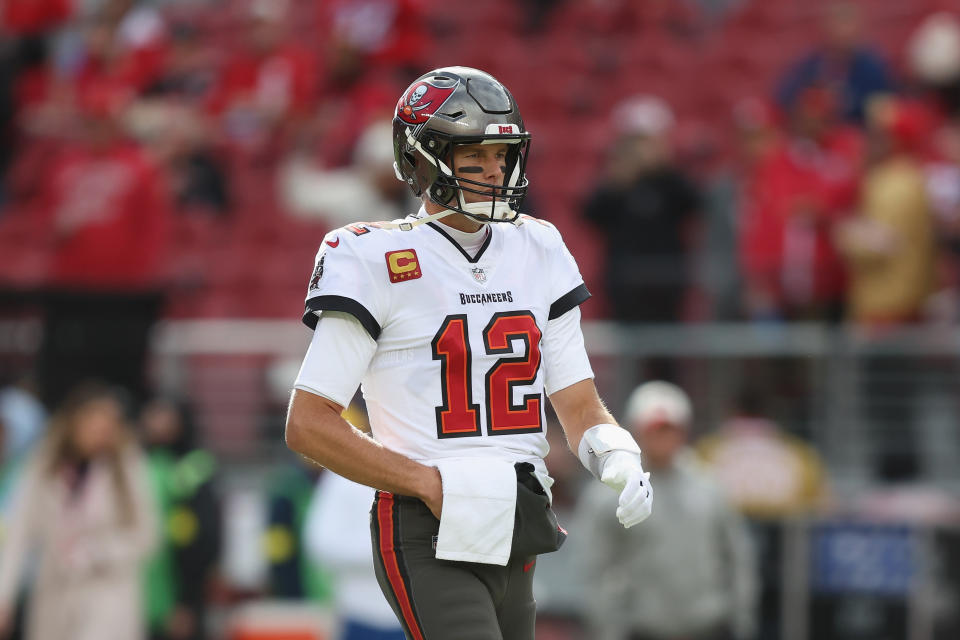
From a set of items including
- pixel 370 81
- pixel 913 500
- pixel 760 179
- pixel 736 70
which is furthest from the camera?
pixel 736 70

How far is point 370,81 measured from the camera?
37.2ft

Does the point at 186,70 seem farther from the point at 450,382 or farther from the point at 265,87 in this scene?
the point at 450,382

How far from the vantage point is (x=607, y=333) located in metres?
9.43

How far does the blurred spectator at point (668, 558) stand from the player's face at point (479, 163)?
12.8 ft

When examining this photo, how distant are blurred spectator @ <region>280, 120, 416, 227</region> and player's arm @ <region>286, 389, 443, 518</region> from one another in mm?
4875

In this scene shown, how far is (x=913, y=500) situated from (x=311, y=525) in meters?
3.50

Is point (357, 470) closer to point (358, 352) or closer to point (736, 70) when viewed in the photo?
point (358, 352)

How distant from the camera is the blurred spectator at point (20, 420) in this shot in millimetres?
9812

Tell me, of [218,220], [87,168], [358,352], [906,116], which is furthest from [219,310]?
[358,352]

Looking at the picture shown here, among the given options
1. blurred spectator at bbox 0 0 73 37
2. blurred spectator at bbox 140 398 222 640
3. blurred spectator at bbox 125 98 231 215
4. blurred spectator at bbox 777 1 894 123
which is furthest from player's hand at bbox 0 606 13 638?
Result: blurred spectator at bbox 0 0 73 37

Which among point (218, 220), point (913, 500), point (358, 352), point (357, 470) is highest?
point (218, 220)

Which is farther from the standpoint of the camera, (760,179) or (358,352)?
(760,179)

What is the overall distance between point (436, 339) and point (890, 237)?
5534mm

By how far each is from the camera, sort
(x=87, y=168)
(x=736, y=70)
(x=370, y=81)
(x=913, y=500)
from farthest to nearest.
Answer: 1. (x=736, y=70)
2. (x=370, y=81)
3. (x=87, y=168)
4. (x=913, y=500)
